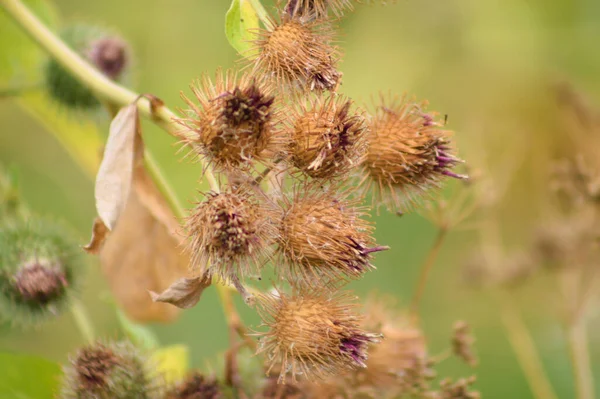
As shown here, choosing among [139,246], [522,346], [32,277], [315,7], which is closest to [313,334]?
[315,7]

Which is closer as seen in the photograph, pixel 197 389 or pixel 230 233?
pixel 230 233

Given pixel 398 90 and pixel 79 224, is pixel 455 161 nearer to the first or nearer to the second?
pixel 398 90

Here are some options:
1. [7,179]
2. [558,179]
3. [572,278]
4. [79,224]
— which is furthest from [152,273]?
[79,224]

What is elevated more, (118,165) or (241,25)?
(241,25)

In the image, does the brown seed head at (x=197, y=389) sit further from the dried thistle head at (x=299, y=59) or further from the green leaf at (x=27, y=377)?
the dried thistle head at (x=299, y=59)

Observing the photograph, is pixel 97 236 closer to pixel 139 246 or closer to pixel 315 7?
pixel 139 246
